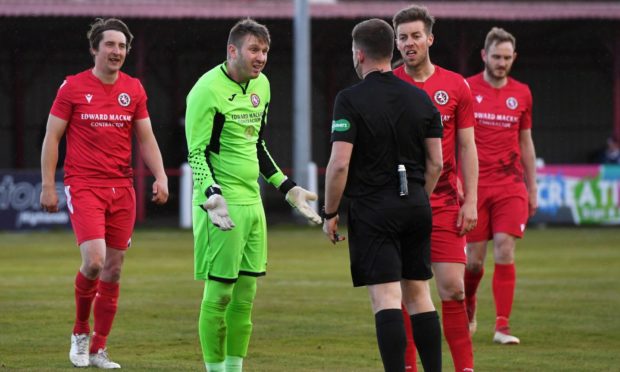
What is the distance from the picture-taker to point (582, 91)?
144 ft

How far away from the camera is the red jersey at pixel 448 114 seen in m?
8.21

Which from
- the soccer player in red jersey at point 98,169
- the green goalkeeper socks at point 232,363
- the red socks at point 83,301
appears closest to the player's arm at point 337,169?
the green goalkeeper socks at point 232,363

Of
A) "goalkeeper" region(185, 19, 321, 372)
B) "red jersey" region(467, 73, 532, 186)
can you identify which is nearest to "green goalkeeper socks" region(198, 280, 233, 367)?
"goalkeeper" region(185, 19, 321, 372)

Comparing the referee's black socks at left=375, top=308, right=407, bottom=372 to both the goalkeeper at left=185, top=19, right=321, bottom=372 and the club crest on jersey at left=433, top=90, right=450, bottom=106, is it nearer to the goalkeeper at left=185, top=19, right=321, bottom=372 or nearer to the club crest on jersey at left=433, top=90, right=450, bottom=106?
the goalkeeper at left=185, top=19, right=321, bottom=372

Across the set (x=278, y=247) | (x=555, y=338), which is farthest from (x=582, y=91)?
(x=555, y=338)

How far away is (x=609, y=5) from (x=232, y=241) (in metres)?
27.0

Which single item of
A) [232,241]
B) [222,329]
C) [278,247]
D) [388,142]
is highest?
[388,142]

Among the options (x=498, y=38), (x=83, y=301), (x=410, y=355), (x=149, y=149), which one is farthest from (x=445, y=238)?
(x=498, y=38)

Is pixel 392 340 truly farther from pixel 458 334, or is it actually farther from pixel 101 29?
pixel 101 29

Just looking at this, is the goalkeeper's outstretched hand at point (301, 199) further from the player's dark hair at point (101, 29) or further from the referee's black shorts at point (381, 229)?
the player's dark hair at point (101, 29)

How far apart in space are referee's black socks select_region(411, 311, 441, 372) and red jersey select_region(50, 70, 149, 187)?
Answer: 2.91 m

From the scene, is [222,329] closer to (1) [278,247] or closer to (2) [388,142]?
(2) [388,142]

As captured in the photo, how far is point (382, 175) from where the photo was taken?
7312 mm

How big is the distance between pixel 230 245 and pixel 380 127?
1.29 metres
